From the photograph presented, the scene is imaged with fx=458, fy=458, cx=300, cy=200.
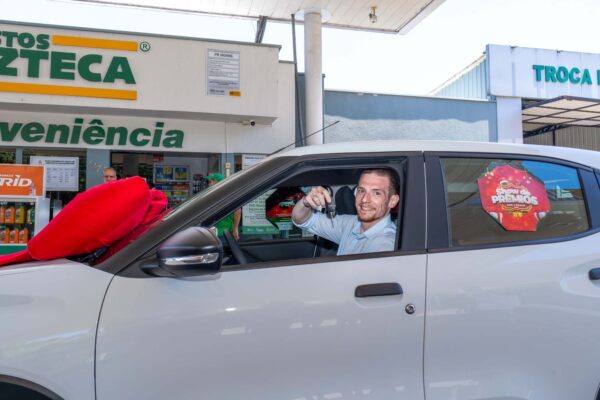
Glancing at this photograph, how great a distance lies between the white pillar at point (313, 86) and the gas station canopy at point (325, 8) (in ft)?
2.63

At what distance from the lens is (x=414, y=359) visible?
1770mm

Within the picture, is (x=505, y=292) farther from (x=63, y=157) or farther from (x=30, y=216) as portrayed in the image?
(x=63, y=157)

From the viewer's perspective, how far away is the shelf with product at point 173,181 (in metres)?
10.1

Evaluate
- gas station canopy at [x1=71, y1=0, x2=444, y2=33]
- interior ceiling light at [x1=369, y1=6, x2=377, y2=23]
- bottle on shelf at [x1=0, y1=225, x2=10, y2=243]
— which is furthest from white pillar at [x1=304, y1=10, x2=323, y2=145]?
bottle on shelf at [x1=0, y1=225, x2=10, y2=243]

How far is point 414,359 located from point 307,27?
9692 mm

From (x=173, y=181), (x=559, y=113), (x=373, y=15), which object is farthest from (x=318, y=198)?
(x=559, y=113)

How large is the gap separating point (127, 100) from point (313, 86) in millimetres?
3839

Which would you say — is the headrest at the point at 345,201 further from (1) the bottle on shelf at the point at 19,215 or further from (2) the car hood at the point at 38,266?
(1) the bottle on shelf at the point at 19,215

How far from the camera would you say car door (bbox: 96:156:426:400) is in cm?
162

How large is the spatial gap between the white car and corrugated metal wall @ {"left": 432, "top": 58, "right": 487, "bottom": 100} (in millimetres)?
12571

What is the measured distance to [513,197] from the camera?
2.12m

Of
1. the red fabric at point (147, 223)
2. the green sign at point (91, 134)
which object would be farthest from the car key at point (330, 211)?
the green sign at point (91, 134)

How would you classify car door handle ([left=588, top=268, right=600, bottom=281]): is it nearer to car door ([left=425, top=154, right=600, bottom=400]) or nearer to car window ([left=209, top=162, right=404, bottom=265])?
car door ([left=425, top=154, right=600, bottom=400])

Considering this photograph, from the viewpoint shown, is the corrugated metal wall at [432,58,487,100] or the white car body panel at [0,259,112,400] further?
the corrugated metal wall at [432,58,487,100]
